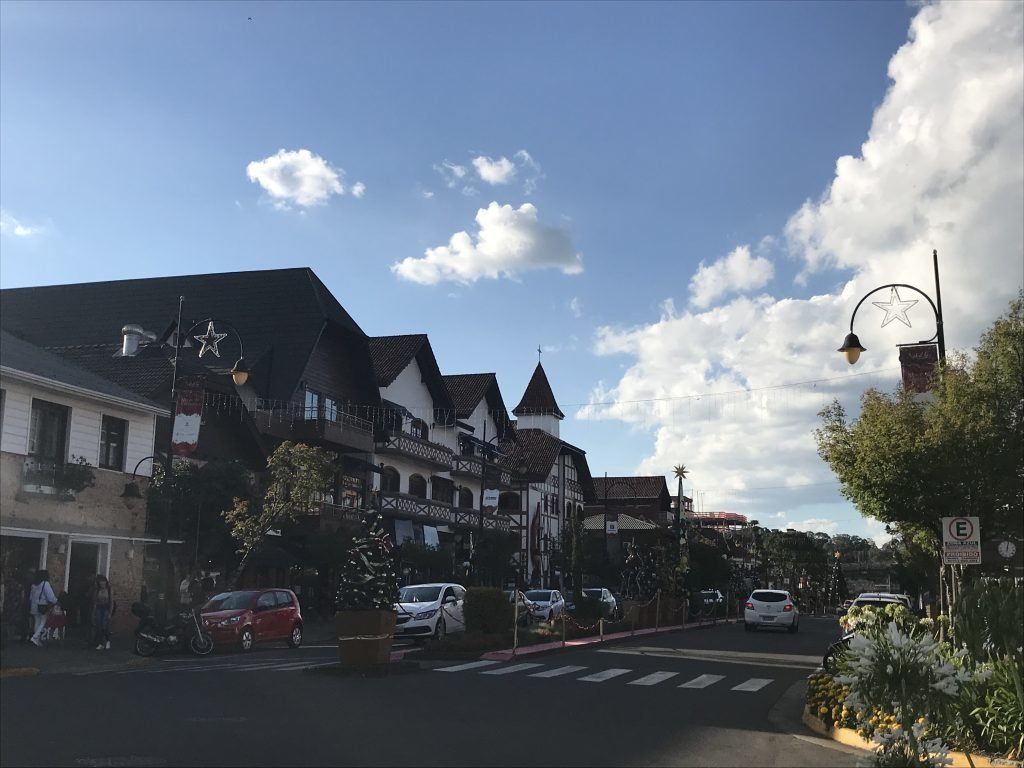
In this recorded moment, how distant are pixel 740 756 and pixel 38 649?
17430mm

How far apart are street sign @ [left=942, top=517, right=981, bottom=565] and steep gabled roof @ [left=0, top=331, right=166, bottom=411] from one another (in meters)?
21.2

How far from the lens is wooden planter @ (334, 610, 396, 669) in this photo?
701 inches

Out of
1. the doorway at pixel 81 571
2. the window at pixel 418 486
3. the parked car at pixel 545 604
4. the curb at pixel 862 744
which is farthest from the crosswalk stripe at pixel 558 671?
the window at pixel 418 486

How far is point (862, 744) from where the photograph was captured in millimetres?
11141

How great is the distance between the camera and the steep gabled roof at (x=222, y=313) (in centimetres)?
4209

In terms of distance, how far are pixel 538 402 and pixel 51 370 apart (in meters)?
54.2

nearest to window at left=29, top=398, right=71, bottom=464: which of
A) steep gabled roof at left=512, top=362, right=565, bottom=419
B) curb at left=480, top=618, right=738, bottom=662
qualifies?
curb at left=480, top=618, right=738, bottom=662

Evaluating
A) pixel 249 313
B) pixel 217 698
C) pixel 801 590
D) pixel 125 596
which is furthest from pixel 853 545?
pixel 217 698

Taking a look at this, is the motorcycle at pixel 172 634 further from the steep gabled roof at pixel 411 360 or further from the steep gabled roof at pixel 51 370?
the steep gabled roof at pixel 411 360

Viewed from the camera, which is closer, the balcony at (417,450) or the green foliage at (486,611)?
the green foliage at (486,611)

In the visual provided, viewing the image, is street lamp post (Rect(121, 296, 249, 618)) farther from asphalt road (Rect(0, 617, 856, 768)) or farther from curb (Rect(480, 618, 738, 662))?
curb (Rect(480, 618, 738, 662))

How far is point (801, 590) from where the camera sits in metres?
91.8

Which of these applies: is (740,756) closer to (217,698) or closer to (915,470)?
(217,698)

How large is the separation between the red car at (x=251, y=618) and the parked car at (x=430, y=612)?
9.22 ft
